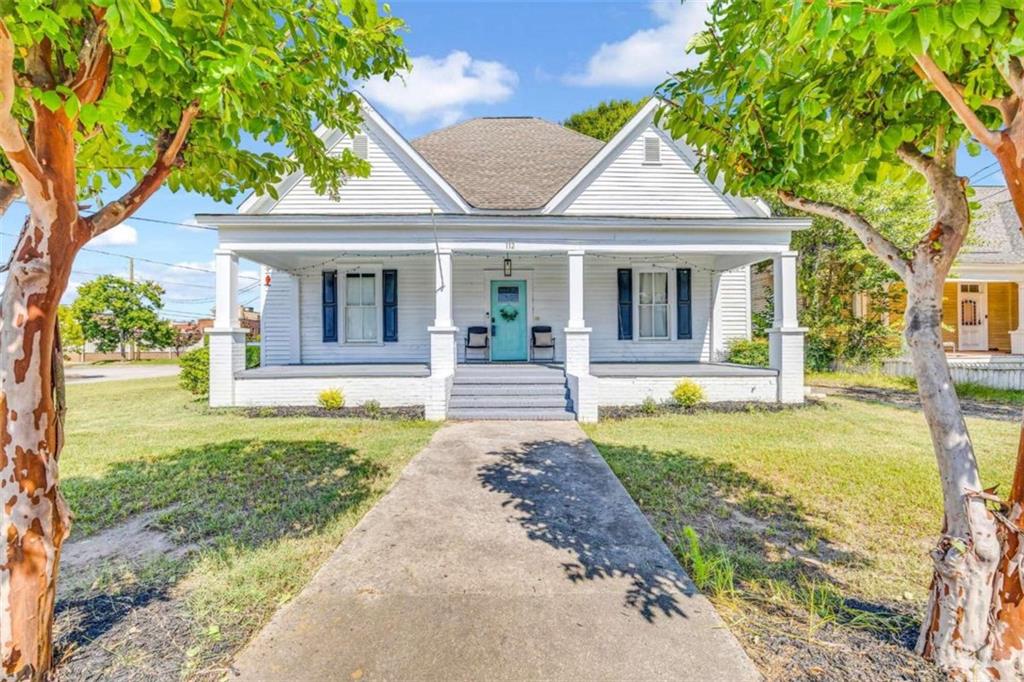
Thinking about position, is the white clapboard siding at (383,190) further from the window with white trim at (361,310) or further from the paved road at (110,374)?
the paved road at (110,374)

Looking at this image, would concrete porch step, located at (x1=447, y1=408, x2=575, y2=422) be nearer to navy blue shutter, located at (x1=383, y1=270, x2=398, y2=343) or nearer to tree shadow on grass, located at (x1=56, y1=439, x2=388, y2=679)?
tree shadow on grass, located at (x1=56, y1=439, x2=388, y2=679)

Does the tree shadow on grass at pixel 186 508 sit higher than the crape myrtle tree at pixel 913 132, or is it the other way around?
the crape myrtle tree at pixel 913 132

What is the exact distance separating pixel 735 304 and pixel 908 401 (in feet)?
14.2

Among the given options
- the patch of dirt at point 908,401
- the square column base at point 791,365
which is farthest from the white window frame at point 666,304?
the patch of dirt at point 908,401

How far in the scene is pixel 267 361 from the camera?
1184 centimetres

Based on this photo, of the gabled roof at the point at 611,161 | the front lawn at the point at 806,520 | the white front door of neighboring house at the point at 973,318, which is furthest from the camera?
the white front door of neighboring house at the point at 973,318

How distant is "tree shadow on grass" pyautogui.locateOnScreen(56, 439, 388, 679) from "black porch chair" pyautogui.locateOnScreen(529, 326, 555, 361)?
614cm

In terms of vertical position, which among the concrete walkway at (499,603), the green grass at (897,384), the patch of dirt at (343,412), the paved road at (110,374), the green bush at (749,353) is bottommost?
the concrete walkway at (499,603)

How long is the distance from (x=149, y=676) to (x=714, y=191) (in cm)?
1236

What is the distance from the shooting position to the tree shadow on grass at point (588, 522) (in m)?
3.10

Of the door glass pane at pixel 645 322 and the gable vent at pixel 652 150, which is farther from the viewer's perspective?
the door glass pane at pixel 645 322

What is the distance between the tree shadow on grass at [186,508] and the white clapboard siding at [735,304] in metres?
10.4

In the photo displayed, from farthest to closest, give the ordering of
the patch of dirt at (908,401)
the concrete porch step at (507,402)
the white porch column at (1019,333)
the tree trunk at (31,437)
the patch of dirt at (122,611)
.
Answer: the white porch column at (1019,333), the concrete porch step at (507,402), the patch of dirt at (908,401), the patch of dirt at (122,611), the tree trunk at (31,437)

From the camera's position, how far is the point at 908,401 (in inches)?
402
